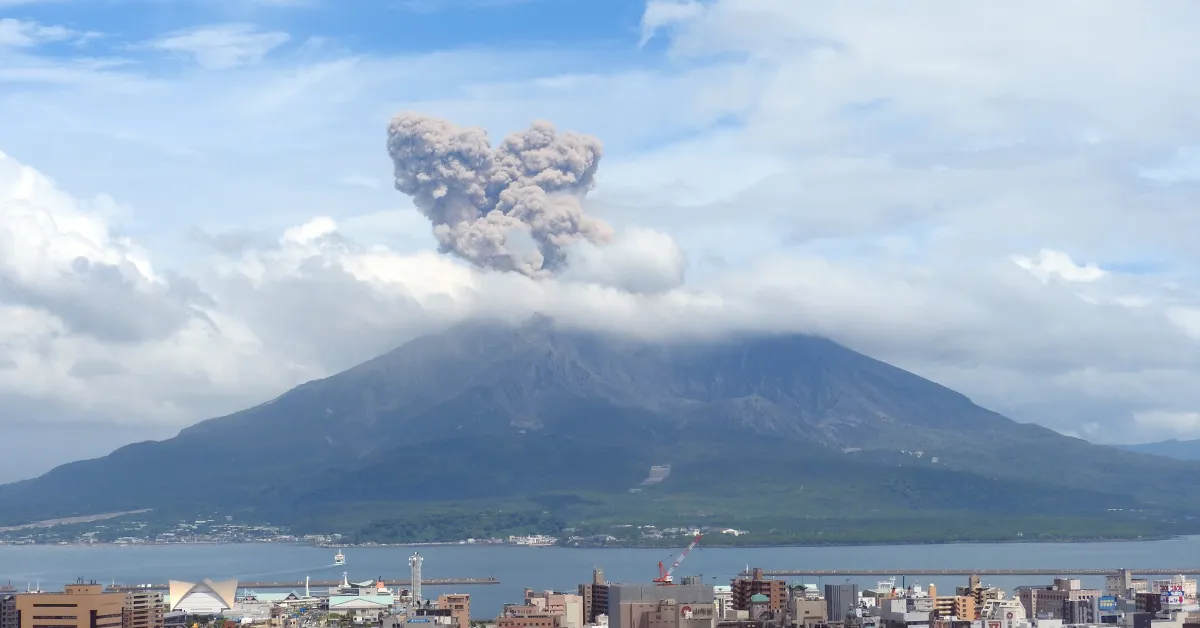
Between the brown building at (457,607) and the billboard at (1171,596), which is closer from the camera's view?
the billboard at (1171,596)

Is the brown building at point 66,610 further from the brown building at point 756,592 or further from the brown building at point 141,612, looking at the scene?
the brown building at point 756,592

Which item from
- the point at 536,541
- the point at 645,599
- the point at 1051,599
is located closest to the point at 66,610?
the point at 645,599

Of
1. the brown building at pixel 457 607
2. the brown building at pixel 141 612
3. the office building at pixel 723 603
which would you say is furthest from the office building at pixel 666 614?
the brown building at pixel 141 612

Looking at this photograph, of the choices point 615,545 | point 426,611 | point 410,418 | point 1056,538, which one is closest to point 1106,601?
point 426,611

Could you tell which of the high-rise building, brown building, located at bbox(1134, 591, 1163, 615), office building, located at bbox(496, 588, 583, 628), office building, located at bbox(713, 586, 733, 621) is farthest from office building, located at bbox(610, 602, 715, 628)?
the high-rise building

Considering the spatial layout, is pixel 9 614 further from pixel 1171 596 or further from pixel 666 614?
pixel 1171 596

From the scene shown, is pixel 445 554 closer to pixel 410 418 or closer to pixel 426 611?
pixel 410 418
